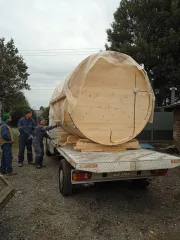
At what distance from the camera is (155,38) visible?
2125 cm

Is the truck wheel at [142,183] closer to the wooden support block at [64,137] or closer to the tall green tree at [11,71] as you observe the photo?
the wooden support block at [64,137]

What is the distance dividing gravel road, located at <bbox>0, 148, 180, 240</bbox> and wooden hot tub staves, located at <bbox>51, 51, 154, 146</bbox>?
130 centimetres

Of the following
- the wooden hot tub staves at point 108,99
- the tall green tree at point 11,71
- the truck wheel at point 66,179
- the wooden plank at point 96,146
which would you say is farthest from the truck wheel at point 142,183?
the tall green tree at point 11,71

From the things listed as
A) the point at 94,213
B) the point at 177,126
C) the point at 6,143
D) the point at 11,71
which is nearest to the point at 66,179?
the point at 94,213

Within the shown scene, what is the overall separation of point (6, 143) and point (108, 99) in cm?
341

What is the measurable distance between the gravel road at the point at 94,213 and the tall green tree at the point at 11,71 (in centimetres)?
1884

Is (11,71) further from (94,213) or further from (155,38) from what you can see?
(94,213)

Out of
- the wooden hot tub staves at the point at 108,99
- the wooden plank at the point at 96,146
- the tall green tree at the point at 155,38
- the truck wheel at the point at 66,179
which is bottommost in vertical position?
the truck wheel at the point at 66,179

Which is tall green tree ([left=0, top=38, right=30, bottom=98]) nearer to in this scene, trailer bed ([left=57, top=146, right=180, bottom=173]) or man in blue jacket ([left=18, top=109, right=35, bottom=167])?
man in blue jacket ([left=18, top=109, right=35, bottom=167])

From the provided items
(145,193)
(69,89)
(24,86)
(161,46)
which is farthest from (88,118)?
(24,86)

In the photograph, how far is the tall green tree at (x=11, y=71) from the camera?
80.3 feet

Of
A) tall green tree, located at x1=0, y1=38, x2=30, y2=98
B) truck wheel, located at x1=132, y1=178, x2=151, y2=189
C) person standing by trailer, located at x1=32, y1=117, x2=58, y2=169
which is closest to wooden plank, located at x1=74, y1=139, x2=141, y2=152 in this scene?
truck wheel, located at x1=132, y1=178, x2=151, y2=189

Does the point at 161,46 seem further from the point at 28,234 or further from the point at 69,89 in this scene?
the point at 28,234

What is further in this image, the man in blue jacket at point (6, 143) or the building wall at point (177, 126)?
the building wall at point (177, 126)
